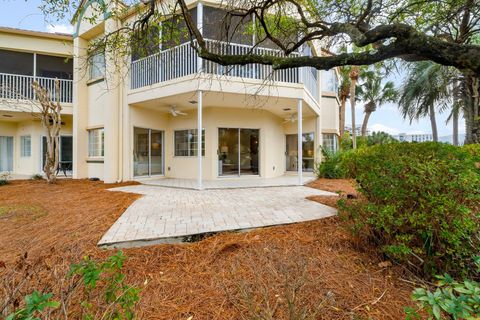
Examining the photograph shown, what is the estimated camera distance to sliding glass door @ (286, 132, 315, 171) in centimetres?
1391

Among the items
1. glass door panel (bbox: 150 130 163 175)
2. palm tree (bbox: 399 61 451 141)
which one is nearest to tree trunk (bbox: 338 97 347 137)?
palm tree (bbox: 399 61 451 141)

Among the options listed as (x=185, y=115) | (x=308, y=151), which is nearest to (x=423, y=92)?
(x=308, y=151)

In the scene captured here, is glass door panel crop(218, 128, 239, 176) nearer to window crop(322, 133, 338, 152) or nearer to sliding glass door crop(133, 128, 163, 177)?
sliding glass door crop(133, 128, 163, 177)

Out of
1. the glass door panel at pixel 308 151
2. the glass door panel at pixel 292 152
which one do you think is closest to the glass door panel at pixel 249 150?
the glass door panel at pixel 292 152

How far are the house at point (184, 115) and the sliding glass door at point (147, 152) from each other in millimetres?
46

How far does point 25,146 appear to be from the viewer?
1458 cm

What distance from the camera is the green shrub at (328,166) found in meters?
11.4

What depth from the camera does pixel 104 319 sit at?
1.76m

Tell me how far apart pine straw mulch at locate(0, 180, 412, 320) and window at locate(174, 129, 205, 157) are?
7.04m

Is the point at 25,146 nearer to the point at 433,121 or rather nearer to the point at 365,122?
the point at 365,122

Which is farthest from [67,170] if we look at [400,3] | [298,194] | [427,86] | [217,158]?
[427,86]

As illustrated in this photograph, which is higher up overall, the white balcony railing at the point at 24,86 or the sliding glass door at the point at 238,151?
the white balcony railing at the point at 24,86

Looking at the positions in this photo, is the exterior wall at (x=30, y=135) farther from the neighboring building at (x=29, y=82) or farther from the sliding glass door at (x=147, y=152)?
the sliding glass door at (x=147, y=152)

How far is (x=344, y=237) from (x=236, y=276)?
6.31ft
